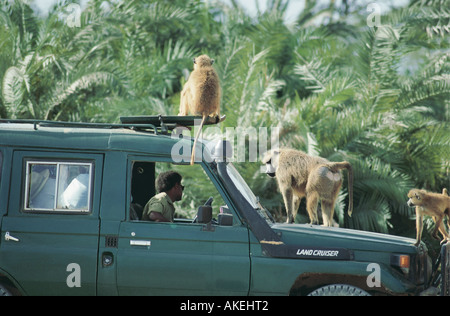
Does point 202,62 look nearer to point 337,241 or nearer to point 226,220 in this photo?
point 226,220

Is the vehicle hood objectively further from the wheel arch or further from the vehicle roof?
the vehicle roof

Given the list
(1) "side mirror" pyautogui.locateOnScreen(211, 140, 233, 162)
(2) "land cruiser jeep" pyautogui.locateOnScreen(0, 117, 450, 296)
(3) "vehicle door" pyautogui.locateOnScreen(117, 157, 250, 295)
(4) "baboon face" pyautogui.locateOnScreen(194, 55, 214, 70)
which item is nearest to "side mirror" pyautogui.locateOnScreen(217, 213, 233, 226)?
(2) "land cruiser jeep" pyautogui.locateOnScreen(0, 117, 450, 296)

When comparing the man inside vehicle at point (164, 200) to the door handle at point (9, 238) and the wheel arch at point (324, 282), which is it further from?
the wheel arch at point (324, 282)

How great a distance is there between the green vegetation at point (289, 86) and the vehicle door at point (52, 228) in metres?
5.92

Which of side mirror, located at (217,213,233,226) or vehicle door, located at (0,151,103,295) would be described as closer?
vehicle door, located at (0,151,103,295)

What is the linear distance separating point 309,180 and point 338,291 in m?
1.81

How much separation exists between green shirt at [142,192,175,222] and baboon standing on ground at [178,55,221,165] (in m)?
1.30

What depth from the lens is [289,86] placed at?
46.1ft

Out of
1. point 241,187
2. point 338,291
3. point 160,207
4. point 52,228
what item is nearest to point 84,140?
point 52,228

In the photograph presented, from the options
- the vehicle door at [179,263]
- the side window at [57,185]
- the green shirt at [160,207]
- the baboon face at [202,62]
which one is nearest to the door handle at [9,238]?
the side window at [57,185]

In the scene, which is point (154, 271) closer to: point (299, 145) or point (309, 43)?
point (299, 145)

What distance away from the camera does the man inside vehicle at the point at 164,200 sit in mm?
5035

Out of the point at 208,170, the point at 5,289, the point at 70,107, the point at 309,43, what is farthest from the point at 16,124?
the point at 309,43

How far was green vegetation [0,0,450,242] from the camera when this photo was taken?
34.6 ft
